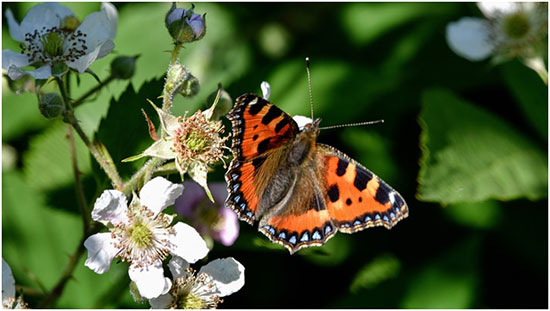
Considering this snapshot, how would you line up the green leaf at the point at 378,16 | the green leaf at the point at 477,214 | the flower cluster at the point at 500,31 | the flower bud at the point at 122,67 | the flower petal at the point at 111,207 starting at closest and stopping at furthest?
1. the flower petal at the point at 111,207
2. the flower bud at the point at 122,67
3. the green leaf at the point at 477,214
4. the flower cluster at the point at 500,31
5. the green leaf at the point at 378,16

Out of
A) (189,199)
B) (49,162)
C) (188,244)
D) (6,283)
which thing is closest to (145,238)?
(188,244)

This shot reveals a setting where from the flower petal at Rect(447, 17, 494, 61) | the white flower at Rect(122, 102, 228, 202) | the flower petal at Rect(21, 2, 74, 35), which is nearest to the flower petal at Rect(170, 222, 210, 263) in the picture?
the white flower at Rect(122, 102, 228, 202)

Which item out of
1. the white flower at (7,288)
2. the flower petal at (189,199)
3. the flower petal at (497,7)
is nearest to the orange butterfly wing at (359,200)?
the flower petal at (189,199)

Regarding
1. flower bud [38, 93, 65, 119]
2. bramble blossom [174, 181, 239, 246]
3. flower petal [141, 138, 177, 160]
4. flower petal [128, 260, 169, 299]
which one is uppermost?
flower bud [38, 93, 65, 119]

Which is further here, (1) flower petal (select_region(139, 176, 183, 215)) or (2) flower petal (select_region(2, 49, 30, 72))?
(2) flower petal (select_region(2, 49, 30, 72))

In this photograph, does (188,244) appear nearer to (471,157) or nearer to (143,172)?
(143,172)

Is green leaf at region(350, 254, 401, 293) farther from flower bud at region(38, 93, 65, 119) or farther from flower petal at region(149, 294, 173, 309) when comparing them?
flower bud at region(38, 93, 65, 119)

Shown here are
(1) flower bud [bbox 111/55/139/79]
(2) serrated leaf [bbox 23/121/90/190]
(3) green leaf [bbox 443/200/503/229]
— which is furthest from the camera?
(3) green leaf [bbox 443/200/503/229]

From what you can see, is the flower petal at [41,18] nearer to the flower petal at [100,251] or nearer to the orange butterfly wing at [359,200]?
the flower petal at [100,251]
